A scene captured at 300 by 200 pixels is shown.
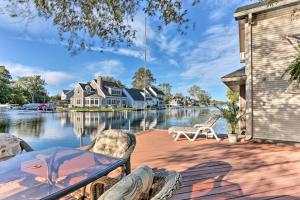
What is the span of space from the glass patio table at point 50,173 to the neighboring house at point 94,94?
46689 millimetres

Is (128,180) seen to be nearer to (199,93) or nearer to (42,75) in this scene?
(42,75)

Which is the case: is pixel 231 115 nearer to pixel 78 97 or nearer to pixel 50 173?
pixel 50 173

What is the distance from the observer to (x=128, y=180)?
1382 mm

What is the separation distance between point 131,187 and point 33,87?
7536cm

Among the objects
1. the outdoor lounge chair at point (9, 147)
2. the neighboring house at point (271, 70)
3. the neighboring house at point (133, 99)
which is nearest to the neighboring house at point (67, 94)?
the neighboring house at point (133, 99)

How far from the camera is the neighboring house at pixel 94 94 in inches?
1939

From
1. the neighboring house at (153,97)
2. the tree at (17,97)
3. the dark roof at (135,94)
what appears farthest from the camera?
the neighboring house at (153,97)

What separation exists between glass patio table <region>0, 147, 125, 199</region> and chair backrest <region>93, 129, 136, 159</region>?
2.12 feet

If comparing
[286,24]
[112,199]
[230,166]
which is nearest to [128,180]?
[112,199]

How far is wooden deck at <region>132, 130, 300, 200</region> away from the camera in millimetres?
3420

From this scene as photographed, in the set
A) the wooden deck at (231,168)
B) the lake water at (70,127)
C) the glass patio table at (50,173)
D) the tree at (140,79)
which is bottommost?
the lake water at (70,127)

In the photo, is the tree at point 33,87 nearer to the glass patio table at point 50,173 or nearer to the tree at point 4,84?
the tree at point 4,84

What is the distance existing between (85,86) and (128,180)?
164ft

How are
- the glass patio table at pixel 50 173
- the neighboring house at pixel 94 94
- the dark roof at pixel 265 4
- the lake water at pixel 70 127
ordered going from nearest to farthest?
the glass patio table at pixel 50 173 → the dark roof at pixel 265 4 → the lake water at pixel 70 127 → the neighboring house at pixel 94 94
